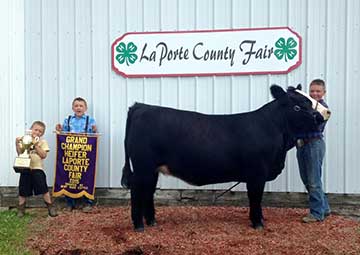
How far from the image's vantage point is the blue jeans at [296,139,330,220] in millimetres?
6426

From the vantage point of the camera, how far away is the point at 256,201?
611cm

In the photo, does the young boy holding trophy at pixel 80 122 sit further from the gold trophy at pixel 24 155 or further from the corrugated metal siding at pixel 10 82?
the corrugated metal siding at pixel 10 82

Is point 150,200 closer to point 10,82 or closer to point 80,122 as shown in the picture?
point 80,122

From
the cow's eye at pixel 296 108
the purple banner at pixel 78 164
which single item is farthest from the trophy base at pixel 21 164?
the cow's eye at pixel 296 108

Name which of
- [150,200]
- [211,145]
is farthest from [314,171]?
[150,200]

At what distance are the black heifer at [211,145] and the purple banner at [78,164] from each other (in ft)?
4.37

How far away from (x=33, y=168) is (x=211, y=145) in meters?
2.66

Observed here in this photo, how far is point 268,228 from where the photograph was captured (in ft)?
20.1

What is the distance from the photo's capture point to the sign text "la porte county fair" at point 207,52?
23.6ft

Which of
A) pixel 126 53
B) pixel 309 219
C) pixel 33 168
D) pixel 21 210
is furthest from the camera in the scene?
pixel 126 53

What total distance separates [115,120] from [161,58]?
113 cm

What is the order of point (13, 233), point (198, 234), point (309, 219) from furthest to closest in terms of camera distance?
point (309, 219)
point (13, 233)
point (198, 234)

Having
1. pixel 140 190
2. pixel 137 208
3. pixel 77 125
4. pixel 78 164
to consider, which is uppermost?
pixel 77 125

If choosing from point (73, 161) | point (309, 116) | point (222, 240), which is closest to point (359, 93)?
point (309, 116)
